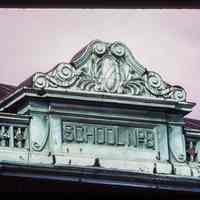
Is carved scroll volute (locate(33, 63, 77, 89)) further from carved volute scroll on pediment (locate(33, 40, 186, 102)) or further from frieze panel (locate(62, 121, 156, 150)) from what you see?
frieze panel (locate(62, 121, 156, 150))

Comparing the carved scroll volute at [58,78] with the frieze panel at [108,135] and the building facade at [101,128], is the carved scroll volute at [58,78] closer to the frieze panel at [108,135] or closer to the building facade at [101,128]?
the building facade at [101,128]

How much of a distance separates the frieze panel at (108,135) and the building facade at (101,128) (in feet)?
0.04

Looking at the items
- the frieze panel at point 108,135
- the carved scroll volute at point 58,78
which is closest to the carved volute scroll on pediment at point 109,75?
the carved scroll volute at point 58,78

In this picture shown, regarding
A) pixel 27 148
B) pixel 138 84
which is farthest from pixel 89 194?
pixel 138 84

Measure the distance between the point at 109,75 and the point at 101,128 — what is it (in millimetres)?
631

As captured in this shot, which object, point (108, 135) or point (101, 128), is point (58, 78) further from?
point (108, 135)

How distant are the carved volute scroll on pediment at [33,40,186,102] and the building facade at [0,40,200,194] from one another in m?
0.01

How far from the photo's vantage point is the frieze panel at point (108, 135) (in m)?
7.34

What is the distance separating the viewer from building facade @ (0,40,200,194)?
7.03 meters

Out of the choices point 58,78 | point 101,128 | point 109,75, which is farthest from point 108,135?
point 58,78

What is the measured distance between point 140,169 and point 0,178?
1685 millimetres

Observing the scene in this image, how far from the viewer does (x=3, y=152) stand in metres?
6.84

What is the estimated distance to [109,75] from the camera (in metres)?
7.58

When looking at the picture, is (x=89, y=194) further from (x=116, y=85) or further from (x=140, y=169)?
(x=116, y=85)
